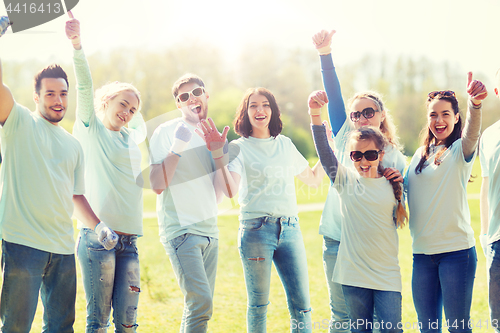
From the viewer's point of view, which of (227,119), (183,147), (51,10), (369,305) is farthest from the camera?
(227,119)

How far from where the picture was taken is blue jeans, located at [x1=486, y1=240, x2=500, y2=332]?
287cm

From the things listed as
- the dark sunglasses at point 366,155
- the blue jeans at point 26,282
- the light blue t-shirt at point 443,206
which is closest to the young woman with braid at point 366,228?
the dark sunglasses at point 366,155

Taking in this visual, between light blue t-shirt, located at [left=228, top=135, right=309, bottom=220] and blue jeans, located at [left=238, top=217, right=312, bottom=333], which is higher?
light blue t-shirt, located at [left=228, top=135, right=309, bottom=220]

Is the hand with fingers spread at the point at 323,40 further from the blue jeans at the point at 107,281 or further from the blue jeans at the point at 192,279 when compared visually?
the blue jeans at the point at 107,281

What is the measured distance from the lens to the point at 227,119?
3619cm

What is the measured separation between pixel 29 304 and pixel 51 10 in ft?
7.29

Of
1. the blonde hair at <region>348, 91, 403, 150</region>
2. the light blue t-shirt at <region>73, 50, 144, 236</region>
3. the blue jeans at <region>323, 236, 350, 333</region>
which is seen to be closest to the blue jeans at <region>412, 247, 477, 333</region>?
the blue jeans at <region>323, 236, 350, 333</region>

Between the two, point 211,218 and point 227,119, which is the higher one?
point 227,119

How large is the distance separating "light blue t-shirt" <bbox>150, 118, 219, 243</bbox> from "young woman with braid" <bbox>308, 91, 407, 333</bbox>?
83 centimetres

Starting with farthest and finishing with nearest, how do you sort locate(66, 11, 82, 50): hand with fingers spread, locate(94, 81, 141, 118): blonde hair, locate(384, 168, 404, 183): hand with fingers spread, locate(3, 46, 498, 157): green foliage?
locate(3, 46, 498, 157): green foliage → locate(94, 81, 141, 118): blonde hair → locate(66, 11, 82, 50): hand with fingers spread → locate(384, 168, 404, 183): hand with fingers spread

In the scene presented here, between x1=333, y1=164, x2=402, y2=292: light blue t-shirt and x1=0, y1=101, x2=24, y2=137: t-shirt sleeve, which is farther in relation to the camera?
x1=333, y1=164, x2=402, y2=292: light blue t-shirt

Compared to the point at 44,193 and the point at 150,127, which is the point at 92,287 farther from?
the point at 150,127

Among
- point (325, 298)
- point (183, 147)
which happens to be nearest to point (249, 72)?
point (325, 298)

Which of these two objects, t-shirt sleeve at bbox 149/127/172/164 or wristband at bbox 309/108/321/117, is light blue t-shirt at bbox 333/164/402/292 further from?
t-shirt sleeve at bbox 149/127/172/164
